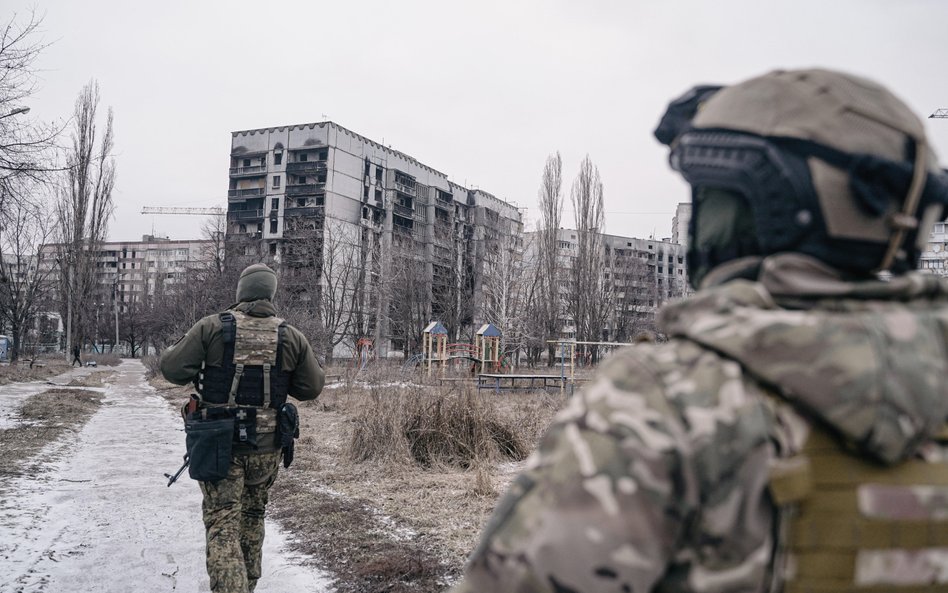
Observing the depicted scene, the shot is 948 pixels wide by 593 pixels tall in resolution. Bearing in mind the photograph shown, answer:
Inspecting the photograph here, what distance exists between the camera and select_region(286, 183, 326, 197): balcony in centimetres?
5622

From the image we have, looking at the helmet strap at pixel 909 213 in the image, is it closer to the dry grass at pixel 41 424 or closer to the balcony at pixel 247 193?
the dry grass at pixel 41 424

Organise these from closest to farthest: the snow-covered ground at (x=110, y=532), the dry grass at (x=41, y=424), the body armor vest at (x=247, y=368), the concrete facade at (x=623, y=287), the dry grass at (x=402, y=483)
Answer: the body armor vest at (x=247, y=368) < the snow-covered ground at (x=110, y=532) < the dry grass at (x=402, y=483) < the dry grass at (x=41, y=424) < the concrete facade at (x=623, y=287)

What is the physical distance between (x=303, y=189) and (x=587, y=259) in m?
25.1

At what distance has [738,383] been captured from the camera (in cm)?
96

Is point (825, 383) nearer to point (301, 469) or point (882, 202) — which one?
point (882, 202)

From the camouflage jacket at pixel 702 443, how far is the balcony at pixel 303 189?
187 feet

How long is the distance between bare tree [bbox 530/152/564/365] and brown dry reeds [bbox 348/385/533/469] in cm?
3609

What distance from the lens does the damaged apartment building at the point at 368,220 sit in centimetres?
5059

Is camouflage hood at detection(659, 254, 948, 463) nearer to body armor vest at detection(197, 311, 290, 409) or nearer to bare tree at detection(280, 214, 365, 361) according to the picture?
body armor vest at detection(197, 311, 290, 409)

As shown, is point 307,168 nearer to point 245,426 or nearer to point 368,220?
point 368,220

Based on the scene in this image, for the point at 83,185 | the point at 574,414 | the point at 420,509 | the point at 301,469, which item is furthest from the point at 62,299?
the point at 574,414

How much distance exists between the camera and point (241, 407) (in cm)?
406

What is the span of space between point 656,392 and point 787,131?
1.61 feet

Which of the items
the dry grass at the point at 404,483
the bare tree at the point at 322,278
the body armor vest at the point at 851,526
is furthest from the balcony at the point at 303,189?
the body armor vest at the point at 851,526
